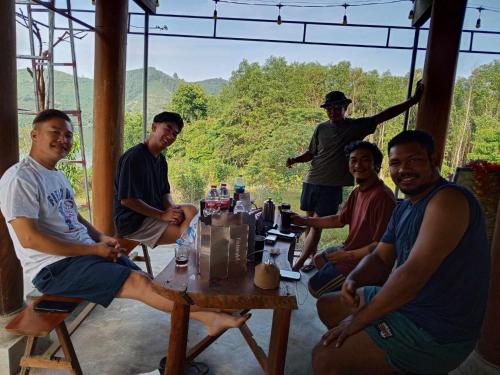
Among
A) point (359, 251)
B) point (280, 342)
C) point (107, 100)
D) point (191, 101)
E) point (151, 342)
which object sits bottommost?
point (151, 342)

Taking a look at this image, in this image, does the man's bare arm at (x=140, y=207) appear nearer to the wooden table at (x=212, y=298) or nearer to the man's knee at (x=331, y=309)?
the wooden table at (x=212, y=298)

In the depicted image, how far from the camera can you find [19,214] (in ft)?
5.66

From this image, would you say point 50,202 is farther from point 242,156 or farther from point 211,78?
point 211,78

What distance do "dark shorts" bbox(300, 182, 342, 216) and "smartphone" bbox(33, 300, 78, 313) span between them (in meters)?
2.65

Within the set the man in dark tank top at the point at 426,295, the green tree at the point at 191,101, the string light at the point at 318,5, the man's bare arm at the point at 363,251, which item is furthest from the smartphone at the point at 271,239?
the green tree at the point at 191,101

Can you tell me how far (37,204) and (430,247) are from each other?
185 cm

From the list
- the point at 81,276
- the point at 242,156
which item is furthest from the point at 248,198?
the point at 242,156

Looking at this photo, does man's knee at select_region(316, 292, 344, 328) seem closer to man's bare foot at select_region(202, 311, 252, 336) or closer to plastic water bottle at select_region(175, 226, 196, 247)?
man's bare foot at select_region(202, 311, 252, 336)

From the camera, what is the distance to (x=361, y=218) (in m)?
2.35

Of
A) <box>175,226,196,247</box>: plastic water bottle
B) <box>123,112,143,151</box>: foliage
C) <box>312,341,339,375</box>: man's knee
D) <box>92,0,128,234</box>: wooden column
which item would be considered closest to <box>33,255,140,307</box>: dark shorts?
<box>175,226,196,247</box>: plastic water bottle

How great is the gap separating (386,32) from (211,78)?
16.4ft

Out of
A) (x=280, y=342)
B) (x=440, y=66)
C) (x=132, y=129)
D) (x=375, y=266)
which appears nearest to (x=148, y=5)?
(x=440, y=66)

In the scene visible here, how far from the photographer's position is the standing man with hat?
358 cm

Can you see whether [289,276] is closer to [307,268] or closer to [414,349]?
[414,349]
